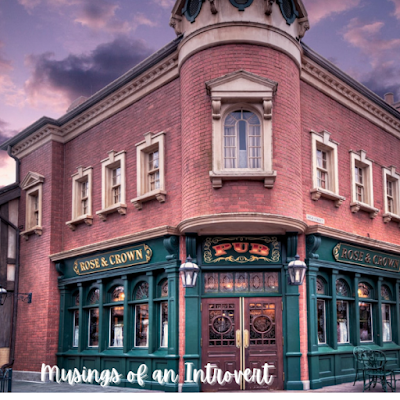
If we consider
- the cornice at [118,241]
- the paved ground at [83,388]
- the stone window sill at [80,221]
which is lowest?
the paved ground at [83,388]

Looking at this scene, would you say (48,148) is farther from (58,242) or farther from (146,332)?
(146,332)

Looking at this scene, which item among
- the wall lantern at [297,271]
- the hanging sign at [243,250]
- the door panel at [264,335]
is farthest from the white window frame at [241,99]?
the door panel at [264,335]

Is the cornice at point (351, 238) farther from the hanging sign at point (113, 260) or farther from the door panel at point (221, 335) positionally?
the hanging sign at point (113, 260)

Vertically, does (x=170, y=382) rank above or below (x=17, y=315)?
below

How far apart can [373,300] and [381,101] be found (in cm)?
663

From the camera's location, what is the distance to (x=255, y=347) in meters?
14.2

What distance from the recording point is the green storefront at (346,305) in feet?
48.7

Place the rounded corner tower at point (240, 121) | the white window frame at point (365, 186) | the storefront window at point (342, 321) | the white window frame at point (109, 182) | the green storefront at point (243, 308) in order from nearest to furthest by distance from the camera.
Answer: the rounded corner tower at point (240, 121) → the green storefront at point (243, 308) → the storefront window at point (342, 321) → the white window frame at point (365, 186) → the white window frame at point (109, 182)

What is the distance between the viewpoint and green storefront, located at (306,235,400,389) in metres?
14.8

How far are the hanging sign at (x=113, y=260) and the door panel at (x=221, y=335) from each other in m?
2.46

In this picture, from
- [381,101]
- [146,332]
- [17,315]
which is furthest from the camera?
[17,315]

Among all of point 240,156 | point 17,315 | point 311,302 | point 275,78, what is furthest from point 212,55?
point 17,315

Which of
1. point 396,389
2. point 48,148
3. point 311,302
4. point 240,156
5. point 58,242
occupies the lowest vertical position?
point 396,389

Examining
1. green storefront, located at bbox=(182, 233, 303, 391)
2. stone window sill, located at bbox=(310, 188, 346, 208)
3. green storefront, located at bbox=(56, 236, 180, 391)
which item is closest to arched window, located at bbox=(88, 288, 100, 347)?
green storefront, located at bbox=(56, 236, 180, 391)
